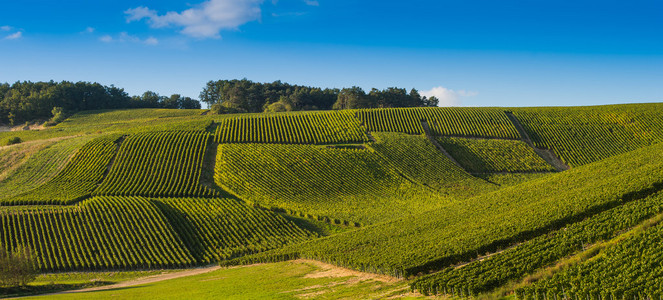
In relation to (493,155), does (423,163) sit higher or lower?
lower

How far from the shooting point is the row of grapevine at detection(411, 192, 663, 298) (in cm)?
2683

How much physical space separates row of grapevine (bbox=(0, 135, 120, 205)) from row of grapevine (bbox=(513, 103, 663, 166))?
78.1 m

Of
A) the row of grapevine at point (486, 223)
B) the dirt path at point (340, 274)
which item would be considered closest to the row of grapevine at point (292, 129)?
the row of grapevine at point (486, 223)

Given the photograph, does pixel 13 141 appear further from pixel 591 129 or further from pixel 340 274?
pixel 591 129

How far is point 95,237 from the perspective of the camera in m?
53.9

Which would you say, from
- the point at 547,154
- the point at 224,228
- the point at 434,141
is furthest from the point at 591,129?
the point at 224,228

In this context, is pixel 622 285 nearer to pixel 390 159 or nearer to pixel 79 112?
pixel 390 159

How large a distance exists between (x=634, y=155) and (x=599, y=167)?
524 centimetres

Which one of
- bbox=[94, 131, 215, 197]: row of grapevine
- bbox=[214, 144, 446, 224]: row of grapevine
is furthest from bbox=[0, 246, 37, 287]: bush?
bbox=[214, 144, 446, 224]: row of grapevine

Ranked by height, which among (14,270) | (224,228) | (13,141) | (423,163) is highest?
(13,141)

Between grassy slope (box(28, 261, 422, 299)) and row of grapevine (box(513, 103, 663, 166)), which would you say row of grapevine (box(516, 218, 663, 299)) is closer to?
grassy slope (box(28, 261, 422, 299))

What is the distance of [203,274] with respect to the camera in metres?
46.3

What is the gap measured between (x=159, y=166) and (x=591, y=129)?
84278 millimetres

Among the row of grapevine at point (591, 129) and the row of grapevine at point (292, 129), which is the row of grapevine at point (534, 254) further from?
the row of grapevine at point (292, 129)
